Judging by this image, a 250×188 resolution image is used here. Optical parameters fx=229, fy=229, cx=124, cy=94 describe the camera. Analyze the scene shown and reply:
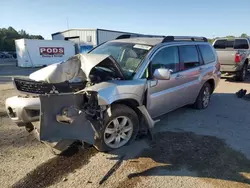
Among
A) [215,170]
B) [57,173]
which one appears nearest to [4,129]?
[57,173]

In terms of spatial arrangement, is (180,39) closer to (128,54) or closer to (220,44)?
(128,54)

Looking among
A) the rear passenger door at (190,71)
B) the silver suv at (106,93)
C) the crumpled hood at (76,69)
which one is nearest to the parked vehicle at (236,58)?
the rear passenger door at (190,71)

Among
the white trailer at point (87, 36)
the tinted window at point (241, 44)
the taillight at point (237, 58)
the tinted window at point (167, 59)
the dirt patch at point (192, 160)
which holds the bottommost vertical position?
the dirt patch at point (192, 160)

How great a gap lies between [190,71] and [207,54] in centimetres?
121

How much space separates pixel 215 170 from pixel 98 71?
2372mm

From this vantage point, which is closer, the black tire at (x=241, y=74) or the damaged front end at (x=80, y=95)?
the damaged front end at (x=80, y=95)

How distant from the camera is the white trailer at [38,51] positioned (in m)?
21.0

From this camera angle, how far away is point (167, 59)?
451 cm

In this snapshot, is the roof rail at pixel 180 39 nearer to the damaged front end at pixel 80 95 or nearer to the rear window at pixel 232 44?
the damaged front end at pixel 80 95

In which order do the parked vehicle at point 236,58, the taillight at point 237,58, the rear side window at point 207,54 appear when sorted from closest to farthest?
the rear side window at point 207,54, the taillight at point 237,58, the parked vehicle at point 236,58

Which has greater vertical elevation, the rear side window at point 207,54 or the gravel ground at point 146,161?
the rear side window at point 207,54

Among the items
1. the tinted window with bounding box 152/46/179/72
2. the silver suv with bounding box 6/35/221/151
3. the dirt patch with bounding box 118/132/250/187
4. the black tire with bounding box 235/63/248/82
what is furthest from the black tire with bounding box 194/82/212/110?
the black tire with bounding box 235/63/248/82

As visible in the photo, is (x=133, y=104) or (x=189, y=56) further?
(x=189, y=56)

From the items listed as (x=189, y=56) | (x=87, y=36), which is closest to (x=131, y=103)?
(x=189, y=56)
